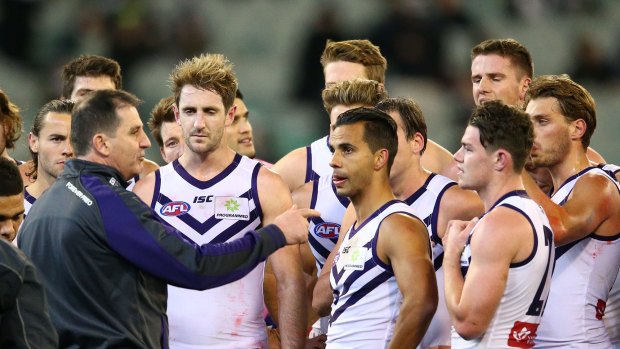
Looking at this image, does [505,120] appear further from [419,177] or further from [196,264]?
[196,264]

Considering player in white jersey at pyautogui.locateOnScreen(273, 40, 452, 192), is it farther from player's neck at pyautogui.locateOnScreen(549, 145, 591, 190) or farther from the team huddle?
player's neck at pyautogui.locateOnScreen(549, 145, 591, 190)

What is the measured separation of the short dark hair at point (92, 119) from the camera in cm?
473

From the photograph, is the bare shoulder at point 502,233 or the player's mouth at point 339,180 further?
the player's mouth at point 339,180

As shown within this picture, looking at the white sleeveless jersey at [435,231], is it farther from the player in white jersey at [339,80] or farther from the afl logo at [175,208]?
the afl logo at [175,208]

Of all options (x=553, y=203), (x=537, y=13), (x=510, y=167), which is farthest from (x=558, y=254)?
(x=537, y=13)

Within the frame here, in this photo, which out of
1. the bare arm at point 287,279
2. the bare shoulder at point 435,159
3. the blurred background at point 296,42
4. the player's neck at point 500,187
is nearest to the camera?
the player's neck at point 500,187

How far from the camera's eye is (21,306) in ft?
11.4

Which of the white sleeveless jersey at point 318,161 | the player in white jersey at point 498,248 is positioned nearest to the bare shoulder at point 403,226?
the player in white jersey at point 498,248

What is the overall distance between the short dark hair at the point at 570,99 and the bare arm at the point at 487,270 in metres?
1.09

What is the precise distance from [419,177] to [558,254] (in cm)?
82

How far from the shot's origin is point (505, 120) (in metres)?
4.73

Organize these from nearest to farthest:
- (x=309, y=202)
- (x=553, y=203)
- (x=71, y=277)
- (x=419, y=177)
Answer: (x=71, y=277), (x=553, y=203), (x=419, y=177), (x=309, y=202)

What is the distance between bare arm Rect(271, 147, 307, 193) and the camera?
648 centimetres

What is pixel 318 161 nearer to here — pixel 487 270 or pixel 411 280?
pixel 411 280
